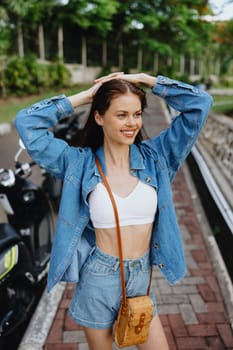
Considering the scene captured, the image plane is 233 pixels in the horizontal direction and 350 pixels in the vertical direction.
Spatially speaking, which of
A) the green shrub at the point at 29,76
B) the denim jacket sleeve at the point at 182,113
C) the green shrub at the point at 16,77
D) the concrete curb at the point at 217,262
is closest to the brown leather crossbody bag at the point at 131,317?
the denim jacket sleeve at the point at 182,113

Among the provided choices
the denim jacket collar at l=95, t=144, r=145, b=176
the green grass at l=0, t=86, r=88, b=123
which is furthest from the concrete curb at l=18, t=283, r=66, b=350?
the green grass at l=0, t=86, r=88, b=123

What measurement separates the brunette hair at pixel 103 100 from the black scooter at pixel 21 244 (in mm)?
1049

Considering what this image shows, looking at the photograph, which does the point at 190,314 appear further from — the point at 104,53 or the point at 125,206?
the point at 104,53

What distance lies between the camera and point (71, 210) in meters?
1.75

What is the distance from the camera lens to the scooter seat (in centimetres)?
248

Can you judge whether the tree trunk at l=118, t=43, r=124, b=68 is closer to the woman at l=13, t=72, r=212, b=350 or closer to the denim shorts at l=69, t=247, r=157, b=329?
the woman at l=13, t=72, r=212, b=350

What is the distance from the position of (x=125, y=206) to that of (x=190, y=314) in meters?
1.64

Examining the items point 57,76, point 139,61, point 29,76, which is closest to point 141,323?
point 29,76

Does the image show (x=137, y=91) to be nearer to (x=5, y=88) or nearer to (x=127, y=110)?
(x=127, y=110)

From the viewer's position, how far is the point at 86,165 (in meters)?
1.78

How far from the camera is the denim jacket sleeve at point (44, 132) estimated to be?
175 centimetres

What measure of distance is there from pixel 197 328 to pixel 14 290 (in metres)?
1.43

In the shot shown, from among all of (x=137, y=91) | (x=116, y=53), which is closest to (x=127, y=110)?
(x=137, y=91)

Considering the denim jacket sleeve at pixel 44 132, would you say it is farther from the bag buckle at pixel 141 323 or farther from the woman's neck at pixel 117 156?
the bag buckle at pixel 141 323
